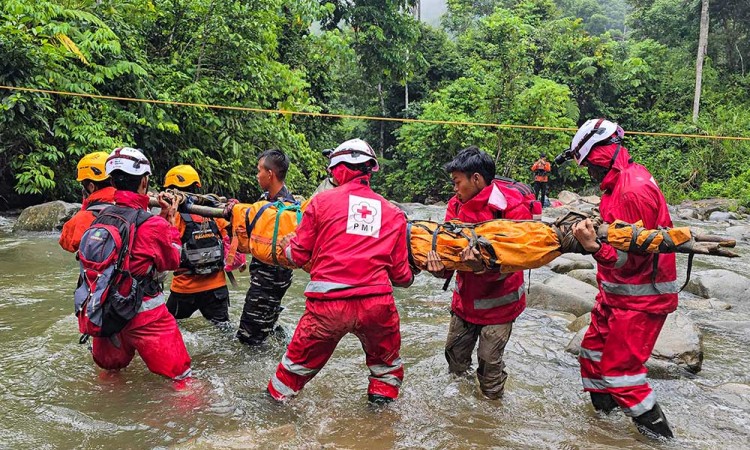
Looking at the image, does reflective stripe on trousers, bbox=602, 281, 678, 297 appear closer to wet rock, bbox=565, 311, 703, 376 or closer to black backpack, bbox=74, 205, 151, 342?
wet rock, bbox=565, 311, 703, 376

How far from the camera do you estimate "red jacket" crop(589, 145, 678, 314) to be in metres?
3.50

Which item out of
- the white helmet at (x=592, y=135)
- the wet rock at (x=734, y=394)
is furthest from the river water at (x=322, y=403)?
the white helmet at (x=592, y=135)

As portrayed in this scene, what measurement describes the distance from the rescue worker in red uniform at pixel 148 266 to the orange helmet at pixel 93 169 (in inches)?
15.7

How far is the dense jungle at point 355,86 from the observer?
37.5 ft

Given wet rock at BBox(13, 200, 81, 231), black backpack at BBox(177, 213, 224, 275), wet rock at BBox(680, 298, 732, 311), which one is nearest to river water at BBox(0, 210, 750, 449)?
black backpack at BBox(177, 213, 224, 275)

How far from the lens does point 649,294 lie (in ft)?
11.5

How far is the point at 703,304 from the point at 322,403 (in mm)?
6067

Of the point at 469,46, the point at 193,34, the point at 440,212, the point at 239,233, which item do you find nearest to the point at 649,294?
the point at 239,233

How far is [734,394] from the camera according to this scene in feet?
14.5

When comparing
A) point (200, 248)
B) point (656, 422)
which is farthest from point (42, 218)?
point (656, 422)

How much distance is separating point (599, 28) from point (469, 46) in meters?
25.7

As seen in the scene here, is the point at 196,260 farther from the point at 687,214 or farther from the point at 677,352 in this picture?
the point at 687,214

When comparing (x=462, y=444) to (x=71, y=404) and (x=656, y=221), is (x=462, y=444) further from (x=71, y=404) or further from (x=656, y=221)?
(x=71, y=404)

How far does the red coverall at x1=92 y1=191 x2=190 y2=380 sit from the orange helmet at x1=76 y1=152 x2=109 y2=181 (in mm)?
490
